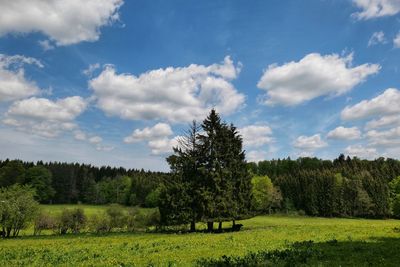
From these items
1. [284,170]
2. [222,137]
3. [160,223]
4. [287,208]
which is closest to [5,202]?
[160,223]

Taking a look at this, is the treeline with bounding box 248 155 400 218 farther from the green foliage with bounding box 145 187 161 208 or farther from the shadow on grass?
the shadow on grass

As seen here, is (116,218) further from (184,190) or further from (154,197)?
(154,197)

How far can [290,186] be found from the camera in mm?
128500

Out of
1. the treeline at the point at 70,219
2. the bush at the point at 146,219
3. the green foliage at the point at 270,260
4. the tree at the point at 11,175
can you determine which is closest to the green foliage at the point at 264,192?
the bush at the point at 146,219

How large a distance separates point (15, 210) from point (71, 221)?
9389mm

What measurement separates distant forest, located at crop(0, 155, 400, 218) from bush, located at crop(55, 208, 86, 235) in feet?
78.9

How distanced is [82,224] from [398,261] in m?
57.4

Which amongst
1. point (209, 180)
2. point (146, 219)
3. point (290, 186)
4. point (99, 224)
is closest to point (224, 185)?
point (209, 180)

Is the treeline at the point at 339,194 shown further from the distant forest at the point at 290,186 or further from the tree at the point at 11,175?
the tree at the point at 11,175

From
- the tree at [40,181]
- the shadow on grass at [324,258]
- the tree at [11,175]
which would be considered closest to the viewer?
the shadow on grass at [324,258]

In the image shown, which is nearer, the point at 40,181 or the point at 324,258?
the point at 324,258

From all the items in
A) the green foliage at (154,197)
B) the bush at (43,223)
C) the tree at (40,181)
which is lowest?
the bush at (43,223)

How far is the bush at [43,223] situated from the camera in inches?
→ 2477

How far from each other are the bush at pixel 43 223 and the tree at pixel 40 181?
267 feet
